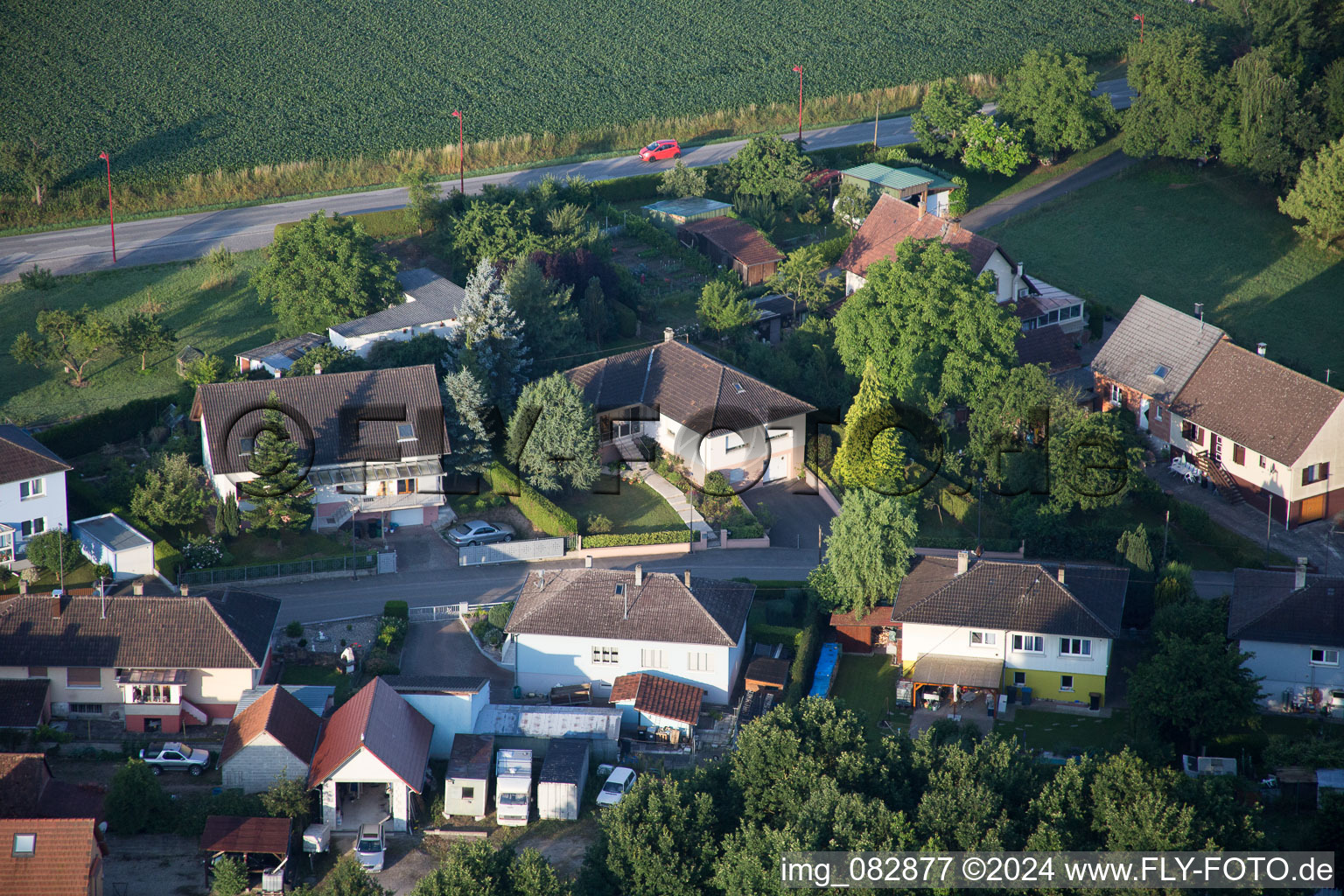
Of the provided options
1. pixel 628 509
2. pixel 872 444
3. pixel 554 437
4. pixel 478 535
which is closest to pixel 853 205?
pixel 872 444

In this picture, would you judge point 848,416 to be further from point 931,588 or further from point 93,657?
point 93,657

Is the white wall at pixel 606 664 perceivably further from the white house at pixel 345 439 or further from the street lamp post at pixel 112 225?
the street lamp post at pixel 112 225

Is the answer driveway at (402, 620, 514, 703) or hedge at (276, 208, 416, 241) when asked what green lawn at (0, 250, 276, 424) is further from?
driveway at (402, 620, 514, 703)

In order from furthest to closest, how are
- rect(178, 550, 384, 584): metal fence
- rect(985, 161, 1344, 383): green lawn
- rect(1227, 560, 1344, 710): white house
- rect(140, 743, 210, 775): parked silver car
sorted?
rect(985, 161, 1344, 383): green lawn → rect(178, 550, 384, 584): metal fence → rect(1227, 560, 1344, 710): white house → rect(140, 743, 210, 775): parked silver car

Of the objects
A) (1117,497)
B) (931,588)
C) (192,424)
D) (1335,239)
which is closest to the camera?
(931,588)

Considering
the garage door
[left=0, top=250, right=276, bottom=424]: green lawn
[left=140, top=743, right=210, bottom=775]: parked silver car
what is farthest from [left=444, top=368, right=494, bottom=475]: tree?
[left=140, top=743, right=210, bottom=775]: parked silver car

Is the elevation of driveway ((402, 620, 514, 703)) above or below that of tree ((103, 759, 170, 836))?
above

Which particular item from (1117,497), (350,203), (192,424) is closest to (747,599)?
(1117,497)
